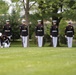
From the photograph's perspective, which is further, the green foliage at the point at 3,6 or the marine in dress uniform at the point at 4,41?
the green foliage at the point at 3,6

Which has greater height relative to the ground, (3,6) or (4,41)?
(3,6)

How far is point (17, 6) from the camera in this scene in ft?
101

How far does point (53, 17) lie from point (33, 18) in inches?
90.7

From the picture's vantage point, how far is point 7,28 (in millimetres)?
22906

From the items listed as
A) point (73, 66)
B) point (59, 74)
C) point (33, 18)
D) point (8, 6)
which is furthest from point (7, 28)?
point (59, 74)

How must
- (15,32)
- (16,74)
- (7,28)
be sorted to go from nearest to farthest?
(16,74) → (7,28) → (15,32)

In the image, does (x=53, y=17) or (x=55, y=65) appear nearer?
(x=55, y=65)

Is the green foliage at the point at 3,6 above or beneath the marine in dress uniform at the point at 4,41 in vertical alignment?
above

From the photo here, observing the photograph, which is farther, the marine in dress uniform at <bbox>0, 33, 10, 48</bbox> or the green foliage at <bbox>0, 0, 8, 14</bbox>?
the green foliage at <bbox>0, 0, 8, 14</bbox>

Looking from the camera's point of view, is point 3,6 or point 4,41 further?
point 3,6

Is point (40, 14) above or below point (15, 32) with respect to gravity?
above

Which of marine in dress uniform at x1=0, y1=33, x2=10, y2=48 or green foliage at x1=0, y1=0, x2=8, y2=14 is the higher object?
green foliage at x1=0, y1=0, x2=8, y2=14

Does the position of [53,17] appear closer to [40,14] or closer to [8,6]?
[40,14]

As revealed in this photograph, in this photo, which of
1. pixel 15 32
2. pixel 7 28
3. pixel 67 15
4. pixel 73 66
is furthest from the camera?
pixel 15 32
